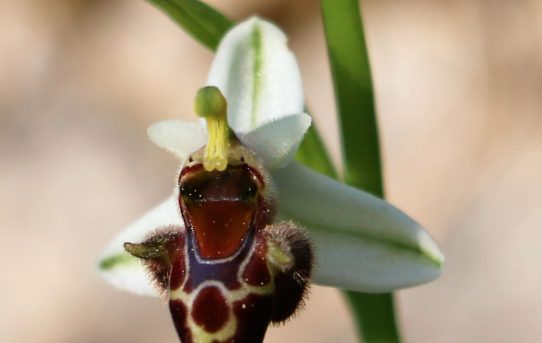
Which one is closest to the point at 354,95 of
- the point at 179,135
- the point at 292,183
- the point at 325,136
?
the point at 292,183

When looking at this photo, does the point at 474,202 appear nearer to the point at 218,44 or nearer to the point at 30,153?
the point at 30,153

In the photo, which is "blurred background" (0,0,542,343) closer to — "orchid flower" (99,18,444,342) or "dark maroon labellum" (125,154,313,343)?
"orchid flower" (99,18,444,342)

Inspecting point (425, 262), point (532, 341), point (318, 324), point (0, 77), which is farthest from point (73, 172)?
point (425, 262)

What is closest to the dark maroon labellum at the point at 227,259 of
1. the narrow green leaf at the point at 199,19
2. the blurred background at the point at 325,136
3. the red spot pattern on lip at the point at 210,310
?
the red spot pattern on lip at the point at 210,310

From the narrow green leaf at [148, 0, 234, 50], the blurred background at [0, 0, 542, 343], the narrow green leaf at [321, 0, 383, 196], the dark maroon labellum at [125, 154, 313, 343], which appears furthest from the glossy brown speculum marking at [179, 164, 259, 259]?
the blurred background at [0, 0, 542, 343]

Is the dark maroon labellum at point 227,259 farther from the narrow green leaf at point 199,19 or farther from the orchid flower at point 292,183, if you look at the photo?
the narrow green leaf at point 199,19

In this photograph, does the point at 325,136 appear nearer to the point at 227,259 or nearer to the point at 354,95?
the point at 354,95
